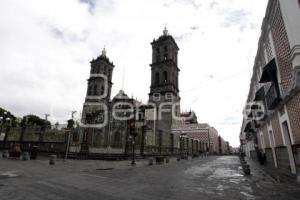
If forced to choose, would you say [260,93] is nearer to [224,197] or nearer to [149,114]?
[224,197]

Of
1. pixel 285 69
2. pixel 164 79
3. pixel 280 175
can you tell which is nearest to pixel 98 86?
pixel 164 79

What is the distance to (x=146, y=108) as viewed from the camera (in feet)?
159

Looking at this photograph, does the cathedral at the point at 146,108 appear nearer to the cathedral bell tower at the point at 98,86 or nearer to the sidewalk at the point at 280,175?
the cathedral bell tower at the point at 98,86

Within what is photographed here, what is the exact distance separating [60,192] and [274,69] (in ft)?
40.5

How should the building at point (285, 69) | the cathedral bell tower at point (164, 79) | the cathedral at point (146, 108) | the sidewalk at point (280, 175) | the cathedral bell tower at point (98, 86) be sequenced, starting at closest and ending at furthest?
1. the building at point (285, 69)
2. the sidewalk at point (280, 175)
3. the cathedral at point (146, 108)
4. the cathedral bell tower at point (164, 79)
5. the cathedral bell tower at point (98, 86)

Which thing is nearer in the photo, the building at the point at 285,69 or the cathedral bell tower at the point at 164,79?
the building at the point at 285,69

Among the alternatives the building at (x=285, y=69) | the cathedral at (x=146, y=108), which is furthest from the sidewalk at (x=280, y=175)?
the cathedral at (x=146, y=108)

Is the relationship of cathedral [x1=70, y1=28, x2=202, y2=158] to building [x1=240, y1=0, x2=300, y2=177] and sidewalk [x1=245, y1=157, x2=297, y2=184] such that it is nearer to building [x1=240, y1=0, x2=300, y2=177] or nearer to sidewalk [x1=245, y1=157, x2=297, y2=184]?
sidewalk [x1=245, y1=157, x2=297, y2=184]

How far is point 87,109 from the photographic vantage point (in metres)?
57.6

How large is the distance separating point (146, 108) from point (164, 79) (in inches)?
383

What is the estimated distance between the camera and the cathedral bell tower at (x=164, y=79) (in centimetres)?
4750

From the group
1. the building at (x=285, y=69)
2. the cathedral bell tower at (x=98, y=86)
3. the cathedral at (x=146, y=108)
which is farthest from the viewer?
the cathedral bell tower at (x=98, y=86)

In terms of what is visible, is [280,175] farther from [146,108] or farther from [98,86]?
[98,86]

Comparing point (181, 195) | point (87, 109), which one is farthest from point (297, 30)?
point (87, 109)
